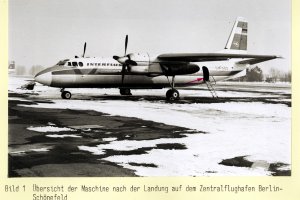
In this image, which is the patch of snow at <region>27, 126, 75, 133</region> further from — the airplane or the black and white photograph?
the airplane

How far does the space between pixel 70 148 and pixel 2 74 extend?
3.87ft

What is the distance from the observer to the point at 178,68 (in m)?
9.81

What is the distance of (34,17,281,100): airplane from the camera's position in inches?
352

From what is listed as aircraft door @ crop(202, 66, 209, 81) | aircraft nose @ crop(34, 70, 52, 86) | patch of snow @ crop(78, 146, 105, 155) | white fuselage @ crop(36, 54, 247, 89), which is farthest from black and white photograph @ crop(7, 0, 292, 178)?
aircraft door @ crop(202, 66, 209, 81)

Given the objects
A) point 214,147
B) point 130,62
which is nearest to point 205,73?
point 130,62

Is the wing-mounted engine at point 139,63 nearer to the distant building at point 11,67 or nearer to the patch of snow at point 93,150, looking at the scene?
the distant building at point 11,67

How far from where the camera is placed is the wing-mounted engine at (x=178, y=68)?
384 inches

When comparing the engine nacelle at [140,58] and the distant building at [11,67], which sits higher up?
the engine nacelle at [140,58]

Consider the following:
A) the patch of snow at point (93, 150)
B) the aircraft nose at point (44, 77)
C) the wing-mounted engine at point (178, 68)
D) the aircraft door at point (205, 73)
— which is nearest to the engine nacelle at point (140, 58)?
the wing-mounted engine at point (178, 68)

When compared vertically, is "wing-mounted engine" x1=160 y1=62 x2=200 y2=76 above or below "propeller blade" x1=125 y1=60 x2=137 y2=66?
below

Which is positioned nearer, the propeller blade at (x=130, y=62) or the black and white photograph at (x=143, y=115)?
the black and white photograph at (x=143, y=115)

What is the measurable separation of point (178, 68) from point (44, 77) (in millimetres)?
3596

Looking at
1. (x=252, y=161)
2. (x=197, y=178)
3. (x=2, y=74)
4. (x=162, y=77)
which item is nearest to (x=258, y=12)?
(x=252, y=161)

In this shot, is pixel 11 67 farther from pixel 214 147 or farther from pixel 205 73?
pixel 205 73
